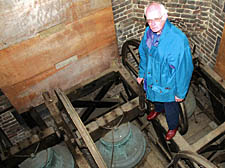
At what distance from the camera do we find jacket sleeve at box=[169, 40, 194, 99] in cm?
289

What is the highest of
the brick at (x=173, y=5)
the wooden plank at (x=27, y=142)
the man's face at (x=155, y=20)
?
the man's face at (x=155, y=20)

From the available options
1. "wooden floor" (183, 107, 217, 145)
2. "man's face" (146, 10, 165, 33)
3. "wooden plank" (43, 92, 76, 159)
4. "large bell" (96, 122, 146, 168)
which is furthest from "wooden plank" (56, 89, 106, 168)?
"wooden floor" (183, 107, 217, 145)

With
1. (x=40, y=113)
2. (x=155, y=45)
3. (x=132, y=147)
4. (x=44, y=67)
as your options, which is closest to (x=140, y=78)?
(x=155, y=45)

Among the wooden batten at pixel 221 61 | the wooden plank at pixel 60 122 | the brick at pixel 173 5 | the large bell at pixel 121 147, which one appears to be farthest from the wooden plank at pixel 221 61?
the wooden plank at pixel 60 122

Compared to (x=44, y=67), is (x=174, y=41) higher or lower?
higher

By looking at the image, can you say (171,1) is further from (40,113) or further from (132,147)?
(40,113)

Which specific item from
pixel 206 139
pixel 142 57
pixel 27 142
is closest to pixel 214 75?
pixel 206 139

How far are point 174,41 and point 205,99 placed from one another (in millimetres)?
3545

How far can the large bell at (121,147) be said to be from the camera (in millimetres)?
3963

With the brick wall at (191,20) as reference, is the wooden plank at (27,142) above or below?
below

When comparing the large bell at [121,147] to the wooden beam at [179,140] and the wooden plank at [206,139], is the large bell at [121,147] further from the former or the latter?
the wooden plank at [206,139]

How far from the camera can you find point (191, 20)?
464cm

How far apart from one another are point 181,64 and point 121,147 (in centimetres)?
185

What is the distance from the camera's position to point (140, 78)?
12.9ft
